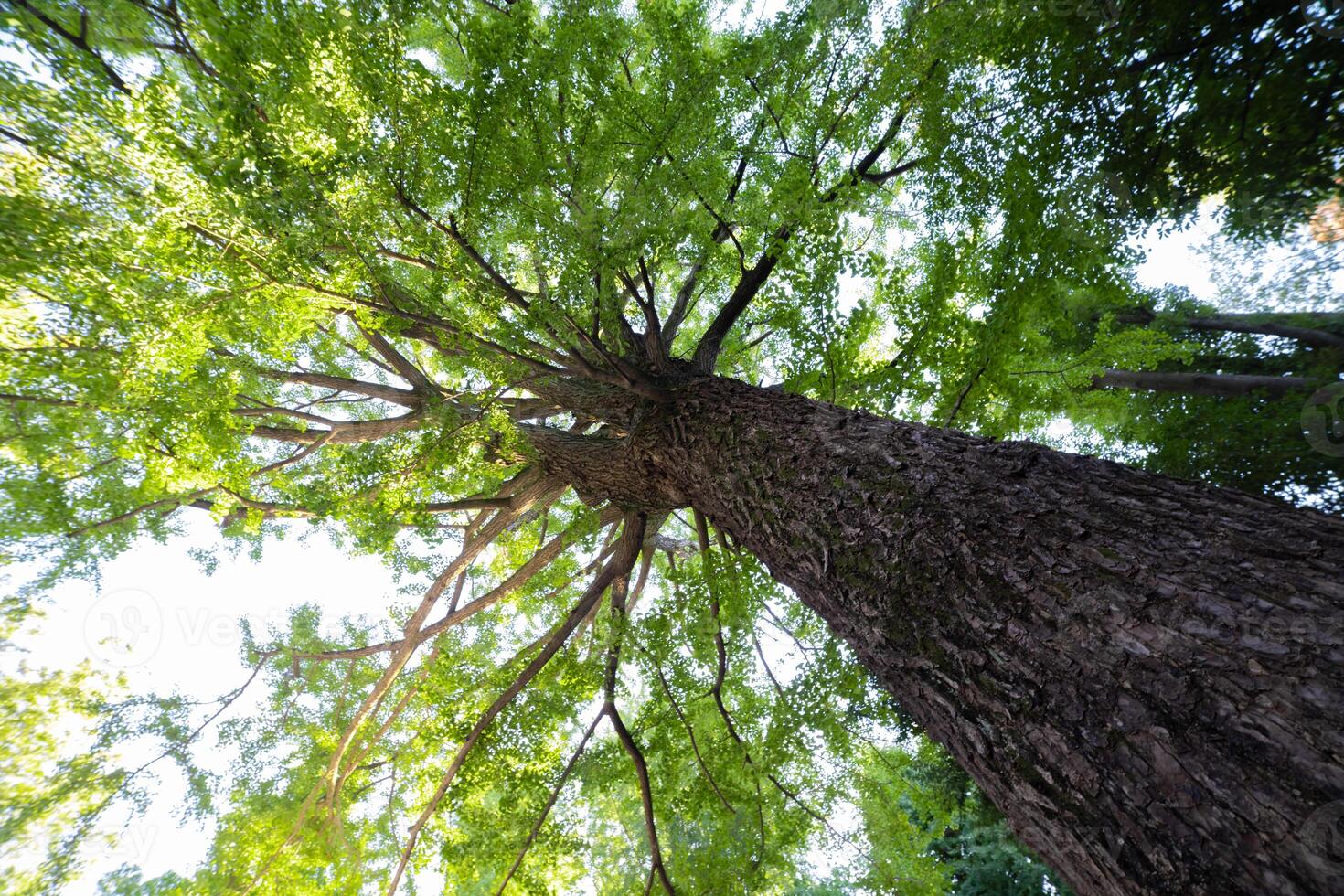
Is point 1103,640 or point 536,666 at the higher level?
point 536,666

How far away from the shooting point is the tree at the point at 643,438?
1.21m

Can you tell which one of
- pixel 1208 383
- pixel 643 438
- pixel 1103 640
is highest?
pixel 643 438

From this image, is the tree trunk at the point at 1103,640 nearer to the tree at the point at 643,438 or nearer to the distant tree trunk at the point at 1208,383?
the tree at the point at 643,438

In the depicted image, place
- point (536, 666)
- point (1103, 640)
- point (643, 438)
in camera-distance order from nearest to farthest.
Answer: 1. point (1103, 640)
2. point (643, 438)
3. point (536, 666)

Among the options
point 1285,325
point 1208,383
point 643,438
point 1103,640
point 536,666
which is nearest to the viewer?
point 1103,640

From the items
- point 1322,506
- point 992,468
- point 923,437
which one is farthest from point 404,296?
point 1322,506

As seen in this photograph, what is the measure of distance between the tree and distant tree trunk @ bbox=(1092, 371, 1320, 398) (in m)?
1.68

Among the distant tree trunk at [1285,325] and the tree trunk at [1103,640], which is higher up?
the distant tree trunk at [1285,325]

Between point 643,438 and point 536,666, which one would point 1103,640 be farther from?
point 536,666

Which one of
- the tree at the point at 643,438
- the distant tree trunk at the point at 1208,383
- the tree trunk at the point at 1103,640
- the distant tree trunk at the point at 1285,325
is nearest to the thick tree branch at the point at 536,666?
the tree at the point at 643,438

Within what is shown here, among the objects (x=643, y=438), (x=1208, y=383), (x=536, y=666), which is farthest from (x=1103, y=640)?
(x=1208, y=383)

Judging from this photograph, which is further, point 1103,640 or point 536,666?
point 536,666

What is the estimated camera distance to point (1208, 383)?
435cm

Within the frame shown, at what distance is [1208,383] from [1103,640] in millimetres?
4452
